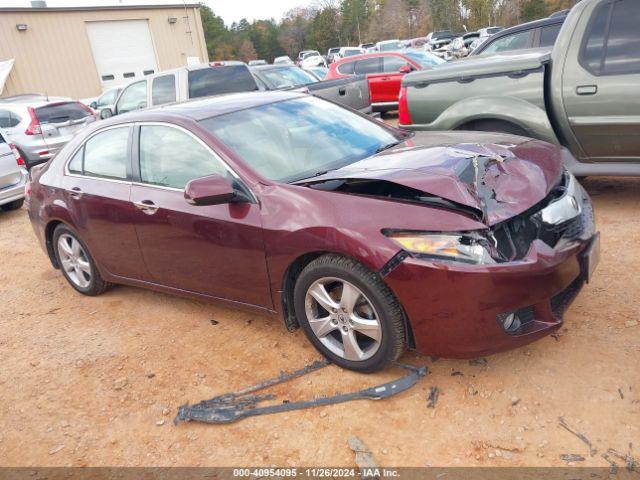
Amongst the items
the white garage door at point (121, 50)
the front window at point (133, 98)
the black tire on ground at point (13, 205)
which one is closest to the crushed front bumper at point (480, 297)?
the front window at point (133, 98)

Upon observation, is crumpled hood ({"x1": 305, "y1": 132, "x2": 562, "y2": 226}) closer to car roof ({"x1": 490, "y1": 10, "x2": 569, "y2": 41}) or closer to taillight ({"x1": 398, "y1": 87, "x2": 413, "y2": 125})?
taillight ({"x1": 398, "y1": 87, "x2": 413, "y2": 125})

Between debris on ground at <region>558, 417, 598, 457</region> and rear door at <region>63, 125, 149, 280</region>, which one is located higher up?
rear door at <region>63, 125, 149, 280</region>

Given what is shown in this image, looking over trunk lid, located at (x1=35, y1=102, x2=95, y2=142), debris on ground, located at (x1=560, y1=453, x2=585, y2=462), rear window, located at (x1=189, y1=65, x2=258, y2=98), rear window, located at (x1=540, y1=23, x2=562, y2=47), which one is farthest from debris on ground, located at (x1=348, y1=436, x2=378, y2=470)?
trunk lid, located at (x1=35, y1=102, x2=95, y2=142)

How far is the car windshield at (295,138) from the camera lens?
3369mm

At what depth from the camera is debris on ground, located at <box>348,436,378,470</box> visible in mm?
2436

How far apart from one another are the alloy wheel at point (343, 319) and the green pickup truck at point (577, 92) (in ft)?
9.56

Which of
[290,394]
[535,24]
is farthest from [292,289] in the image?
[535,24]

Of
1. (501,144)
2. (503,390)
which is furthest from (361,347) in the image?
(501,144)

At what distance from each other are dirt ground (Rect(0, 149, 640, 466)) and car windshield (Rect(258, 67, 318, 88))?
670 cm

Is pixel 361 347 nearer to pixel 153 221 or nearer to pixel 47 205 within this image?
pixel 153 221

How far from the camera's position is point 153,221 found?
3.67 meters

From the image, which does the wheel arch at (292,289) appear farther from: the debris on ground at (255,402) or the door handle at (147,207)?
the door handle at (147,207)

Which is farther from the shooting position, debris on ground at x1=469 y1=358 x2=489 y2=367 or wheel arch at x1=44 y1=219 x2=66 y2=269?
wheel arch at x1=44 y1=219 x2=66 y2=269

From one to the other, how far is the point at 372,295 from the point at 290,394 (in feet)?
2.57
